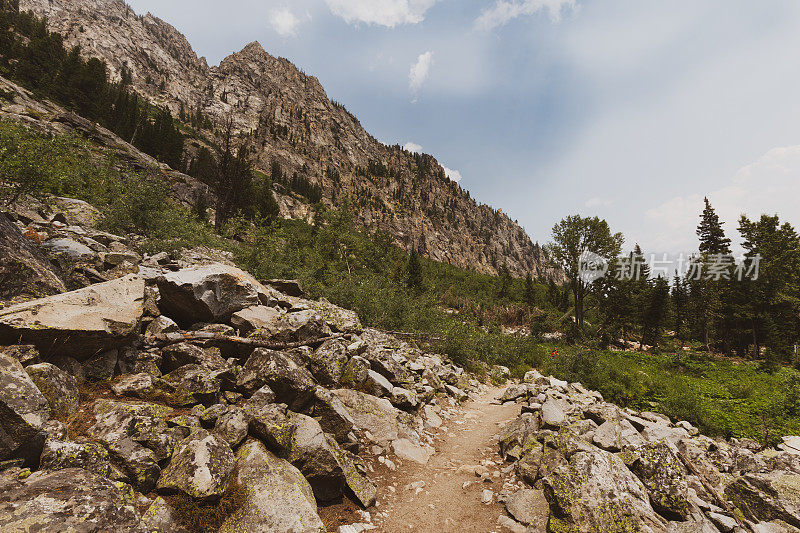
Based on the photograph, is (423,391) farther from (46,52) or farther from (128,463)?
(46,52)

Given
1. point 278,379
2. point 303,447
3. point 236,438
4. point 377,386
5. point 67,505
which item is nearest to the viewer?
point 67,505

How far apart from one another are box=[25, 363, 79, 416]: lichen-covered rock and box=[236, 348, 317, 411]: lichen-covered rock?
214 cm

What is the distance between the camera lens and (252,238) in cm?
2206

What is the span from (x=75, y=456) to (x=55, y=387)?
3.73 feet

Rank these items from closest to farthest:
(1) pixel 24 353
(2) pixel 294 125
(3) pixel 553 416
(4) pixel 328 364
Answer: (1) pixel 24 353, (4) pixel 328 364, (3) pixel 553 416, (2) pixel 294 125

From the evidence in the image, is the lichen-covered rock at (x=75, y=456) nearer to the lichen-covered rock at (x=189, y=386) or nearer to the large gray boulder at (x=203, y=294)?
the lichen-covered rock at (x=189, y=386)

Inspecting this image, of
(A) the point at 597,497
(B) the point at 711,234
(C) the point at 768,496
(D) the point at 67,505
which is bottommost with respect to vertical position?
(A) the point at 597,497

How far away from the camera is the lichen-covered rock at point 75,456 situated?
279cm

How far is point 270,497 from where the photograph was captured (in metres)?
3.79

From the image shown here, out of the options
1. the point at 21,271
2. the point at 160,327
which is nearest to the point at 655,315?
the point at 160,327

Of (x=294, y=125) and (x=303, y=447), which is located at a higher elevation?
(x=294, y=125)

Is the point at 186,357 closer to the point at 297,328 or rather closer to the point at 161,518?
the point at 297,328

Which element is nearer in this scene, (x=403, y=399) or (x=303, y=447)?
(x=303, y=447)

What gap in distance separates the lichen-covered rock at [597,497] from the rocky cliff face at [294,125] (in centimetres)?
10944
